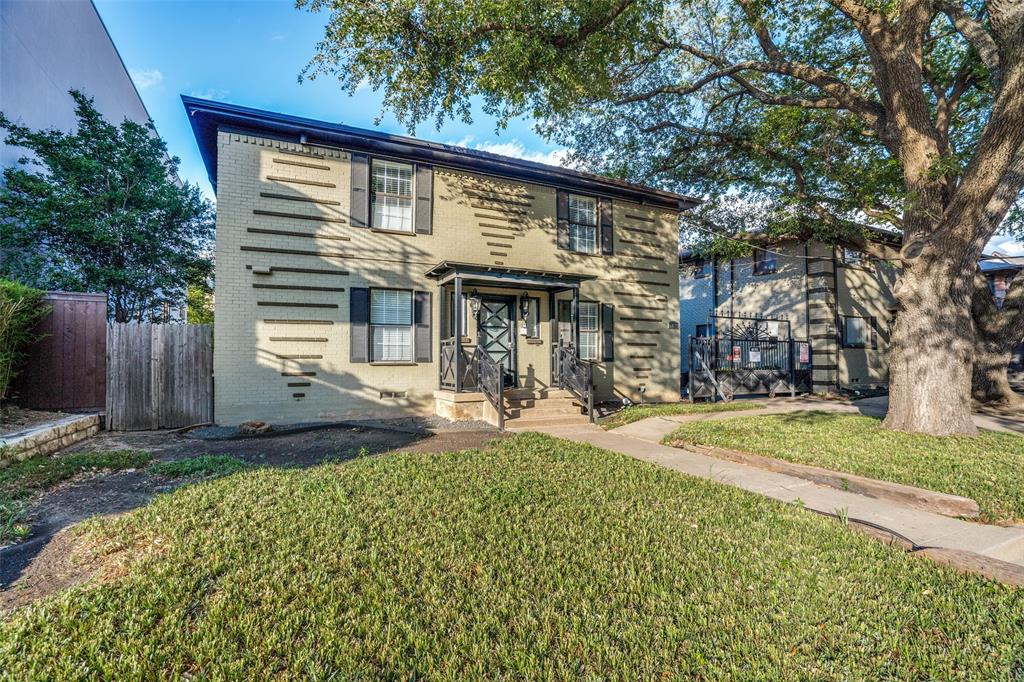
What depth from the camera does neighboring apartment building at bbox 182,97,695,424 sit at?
874cm

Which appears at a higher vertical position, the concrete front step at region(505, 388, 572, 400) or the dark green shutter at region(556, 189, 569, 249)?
the dark green shutter at region(556, 189, 569, 249)

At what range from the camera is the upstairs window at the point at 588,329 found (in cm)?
1173

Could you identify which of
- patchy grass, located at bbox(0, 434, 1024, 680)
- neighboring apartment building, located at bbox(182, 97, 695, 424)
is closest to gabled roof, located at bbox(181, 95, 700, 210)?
neighboring apartment building, located at bbox(182, 97, 695, 424)

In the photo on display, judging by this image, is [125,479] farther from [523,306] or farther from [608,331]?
[608,331]

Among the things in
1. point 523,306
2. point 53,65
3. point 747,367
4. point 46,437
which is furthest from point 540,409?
point 53,65

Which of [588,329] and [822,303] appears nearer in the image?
[588,329]

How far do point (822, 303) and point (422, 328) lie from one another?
13748mm

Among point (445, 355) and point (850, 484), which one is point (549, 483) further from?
point (445, 355)

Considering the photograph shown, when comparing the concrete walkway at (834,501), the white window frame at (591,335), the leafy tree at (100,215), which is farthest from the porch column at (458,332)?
the leafy tree at (100,215)

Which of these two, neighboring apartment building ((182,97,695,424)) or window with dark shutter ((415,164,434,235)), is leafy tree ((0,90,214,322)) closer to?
neighboring apartment building ((182,97,695,424))

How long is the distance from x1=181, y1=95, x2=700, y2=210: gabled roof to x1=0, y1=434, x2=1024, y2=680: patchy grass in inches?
297

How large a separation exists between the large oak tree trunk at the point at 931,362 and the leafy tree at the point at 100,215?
1640 centimetres

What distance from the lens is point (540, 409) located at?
Answer: 9367 millimetres

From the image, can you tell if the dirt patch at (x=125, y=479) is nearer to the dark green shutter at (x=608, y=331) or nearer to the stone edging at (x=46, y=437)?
the stone edging at (x=46, y=437)
